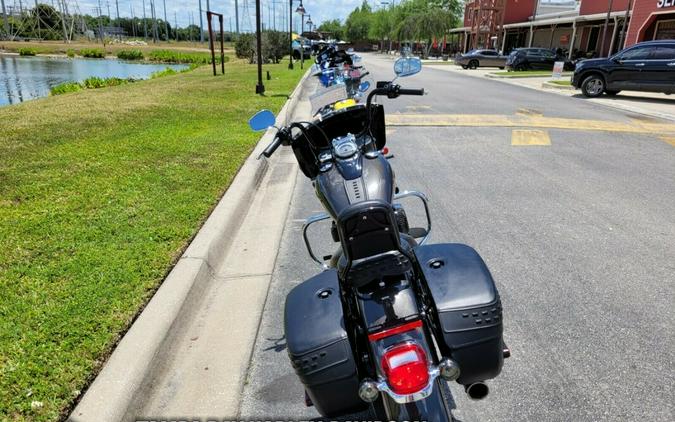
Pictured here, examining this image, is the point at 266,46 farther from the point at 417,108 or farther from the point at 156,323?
the point at 156,323

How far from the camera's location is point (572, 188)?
6.33m

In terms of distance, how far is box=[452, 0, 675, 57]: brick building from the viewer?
24.3m

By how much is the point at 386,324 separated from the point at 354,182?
2.18 ft

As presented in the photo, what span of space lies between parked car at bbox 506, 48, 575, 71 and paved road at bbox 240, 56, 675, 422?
83.1 ft

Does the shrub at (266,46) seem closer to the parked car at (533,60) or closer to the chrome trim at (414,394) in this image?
the parked car at (533,60)

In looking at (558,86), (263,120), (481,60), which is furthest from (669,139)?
(481,60)

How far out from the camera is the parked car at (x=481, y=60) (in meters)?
37.1

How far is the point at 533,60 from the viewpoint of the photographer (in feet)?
106

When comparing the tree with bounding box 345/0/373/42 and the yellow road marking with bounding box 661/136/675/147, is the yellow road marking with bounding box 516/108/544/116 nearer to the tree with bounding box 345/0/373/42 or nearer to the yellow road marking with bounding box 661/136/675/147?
the yellow road marking with bounding box 661/136/675/147

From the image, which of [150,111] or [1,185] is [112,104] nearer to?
[150,111]

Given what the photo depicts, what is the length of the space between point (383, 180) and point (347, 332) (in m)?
0.72

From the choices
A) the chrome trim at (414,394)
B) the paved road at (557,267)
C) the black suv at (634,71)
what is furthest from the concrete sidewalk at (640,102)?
the chrome trim at (414,394)

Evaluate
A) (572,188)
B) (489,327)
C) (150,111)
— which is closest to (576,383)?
(489,327)

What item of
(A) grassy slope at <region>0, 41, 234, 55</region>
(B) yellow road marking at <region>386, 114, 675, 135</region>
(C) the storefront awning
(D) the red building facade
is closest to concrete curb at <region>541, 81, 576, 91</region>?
(D) the red building facade
